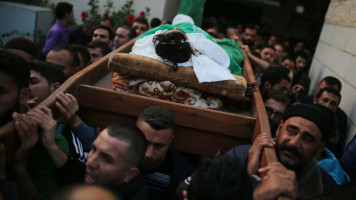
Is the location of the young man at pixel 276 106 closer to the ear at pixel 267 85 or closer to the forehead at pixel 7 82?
the ear at pixel 267 85

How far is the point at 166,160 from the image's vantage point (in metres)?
2.19

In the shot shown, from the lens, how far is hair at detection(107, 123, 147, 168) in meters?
1.63

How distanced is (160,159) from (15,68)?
103cm

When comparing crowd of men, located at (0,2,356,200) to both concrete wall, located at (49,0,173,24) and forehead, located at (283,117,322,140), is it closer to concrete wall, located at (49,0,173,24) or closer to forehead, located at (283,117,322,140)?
forehead, located at (283,117,322,140)

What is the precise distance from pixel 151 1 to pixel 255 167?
6567 mm

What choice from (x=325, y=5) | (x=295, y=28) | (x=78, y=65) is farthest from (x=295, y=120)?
(x=295, y=28)

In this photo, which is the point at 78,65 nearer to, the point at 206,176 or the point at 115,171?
the point at 115,171

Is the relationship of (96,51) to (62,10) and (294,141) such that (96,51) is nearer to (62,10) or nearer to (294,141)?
(62,10)

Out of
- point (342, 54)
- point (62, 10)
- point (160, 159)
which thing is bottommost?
point (160, 159)

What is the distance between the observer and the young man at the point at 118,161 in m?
1.58

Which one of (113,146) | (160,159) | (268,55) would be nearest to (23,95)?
(113,146)

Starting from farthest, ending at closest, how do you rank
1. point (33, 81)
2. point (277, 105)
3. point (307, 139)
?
1. point (277, 105)
2. point (33, 81)
3. point (307, 139)

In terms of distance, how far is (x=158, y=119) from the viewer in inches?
80.9

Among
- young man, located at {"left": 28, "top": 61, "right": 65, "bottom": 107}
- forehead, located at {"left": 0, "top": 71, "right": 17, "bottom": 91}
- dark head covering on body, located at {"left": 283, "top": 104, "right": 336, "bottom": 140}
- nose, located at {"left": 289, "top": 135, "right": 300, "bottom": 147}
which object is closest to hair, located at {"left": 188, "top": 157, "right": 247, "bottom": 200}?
nose, located at {"left": 289, "top": 135, "right": 300, "bottom": 147}
